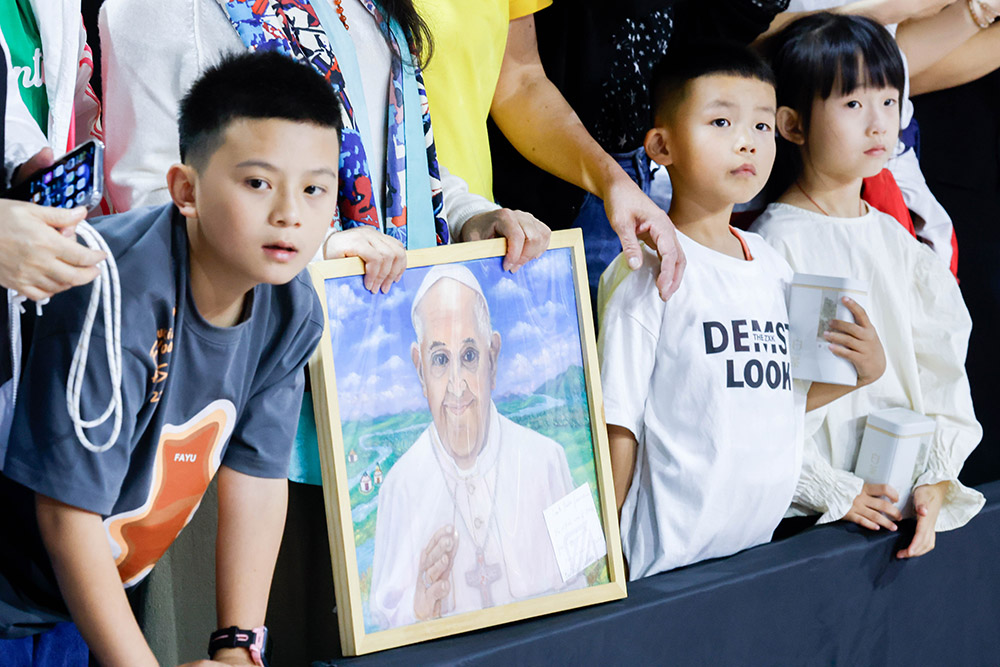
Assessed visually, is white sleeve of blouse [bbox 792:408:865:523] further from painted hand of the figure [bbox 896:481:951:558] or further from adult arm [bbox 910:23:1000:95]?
adult arm [bbox 910:23:1000:95]

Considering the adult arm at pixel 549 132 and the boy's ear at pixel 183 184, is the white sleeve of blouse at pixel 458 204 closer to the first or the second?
the adult arm at pixel 549 132

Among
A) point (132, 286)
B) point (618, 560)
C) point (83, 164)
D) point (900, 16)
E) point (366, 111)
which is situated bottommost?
point (618, 560)

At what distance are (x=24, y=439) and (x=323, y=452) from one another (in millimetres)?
395

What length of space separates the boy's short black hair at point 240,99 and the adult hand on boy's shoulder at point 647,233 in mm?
604

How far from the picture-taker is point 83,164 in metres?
0.95

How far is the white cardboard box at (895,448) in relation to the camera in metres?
1.86

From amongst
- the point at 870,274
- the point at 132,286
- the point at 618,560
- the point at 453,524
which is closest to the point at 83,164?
the point at 132,286

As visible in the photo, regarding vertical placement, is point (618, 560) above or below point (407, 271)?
below

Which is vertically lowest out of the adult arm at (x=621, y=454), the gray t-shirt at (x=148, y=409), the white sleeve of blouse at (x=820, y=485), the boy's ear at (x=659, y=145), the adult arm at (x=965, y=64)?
the white sleeve of blouse at (x=820, y=485)

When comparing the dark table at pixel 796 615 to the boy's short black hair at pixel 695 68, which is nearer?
the dark table at pixel 796 615

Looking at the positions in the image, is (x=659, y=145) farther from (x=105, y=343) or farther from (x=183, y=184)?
(x=105, y=343)

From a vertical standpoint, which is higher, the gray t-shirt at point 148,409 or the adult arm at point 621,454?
the gray t-shirt at point 148,409

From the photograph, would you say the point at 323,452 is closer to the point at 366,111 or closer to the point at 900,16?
the point at 366,111

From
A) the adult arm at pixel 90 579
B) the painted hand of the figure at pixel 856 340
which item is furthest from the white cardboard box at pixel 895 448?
the adult arm at pixel 90 579
